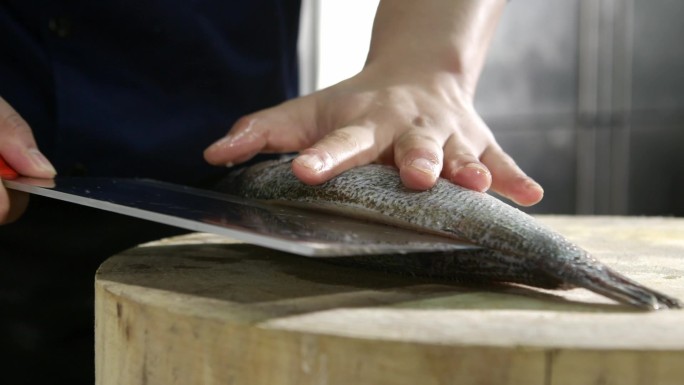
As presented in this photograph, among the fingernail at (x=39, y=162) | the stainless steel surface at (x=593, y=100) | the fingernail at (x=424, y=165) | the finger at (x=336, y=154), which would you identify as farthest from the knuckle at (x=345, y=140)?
the stainless steel surface at (x=593, y=100)

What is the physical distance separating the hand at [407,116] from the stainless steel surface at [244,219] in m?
0.12

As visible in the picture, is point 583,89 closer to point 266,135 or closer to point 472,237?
point 266,135

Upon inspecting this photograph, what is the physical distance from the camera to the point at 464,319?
25.0 inches

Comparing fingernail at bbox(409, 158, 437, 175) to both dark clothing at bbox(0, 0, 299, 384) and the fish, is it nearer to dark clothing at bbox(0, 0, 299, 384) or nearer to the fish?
the fish

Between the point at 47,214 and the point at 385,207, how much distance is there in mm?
669

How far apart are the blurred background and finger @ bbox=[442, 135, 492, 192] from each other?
8.34ft

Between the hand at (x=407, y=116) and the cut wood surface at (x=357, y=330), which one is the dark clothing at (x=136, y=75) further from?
the cut wood surface at (x=357, y=330)

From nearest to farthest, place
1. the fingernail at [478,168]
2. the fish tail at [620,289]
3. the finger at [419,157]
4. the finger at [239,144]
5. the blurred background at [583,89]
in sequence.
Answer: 1. the fish tail at [620,289]
2. the finger at [419,157]
3. the fingernail at [478,168]
4. the finger at [239,144]
5. the blurred background at [583,89]

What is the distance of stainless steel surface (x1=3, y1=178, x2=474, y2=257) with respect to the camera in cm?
66

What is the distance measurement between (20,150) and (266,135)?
33 cm

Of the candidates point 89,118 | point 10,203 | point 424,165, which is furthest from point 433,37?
point 10,203

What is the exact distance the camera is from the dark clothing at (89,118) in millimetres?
1266

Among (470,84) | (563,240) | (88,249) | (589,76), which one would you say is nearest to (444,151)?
(470,84)

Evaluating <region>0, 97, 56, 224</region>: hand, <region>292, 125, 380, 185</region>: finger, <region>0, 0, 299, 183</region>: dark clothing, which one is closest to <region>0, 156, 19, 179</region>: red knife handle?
<region>0, 97, 56, 224</region>: hand
